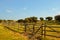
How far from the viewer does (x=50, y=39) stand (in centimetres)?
1369

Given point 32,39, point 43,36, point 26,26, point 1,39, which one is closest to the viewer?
point 1,39

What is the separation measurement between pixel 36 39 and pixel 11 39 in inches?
108

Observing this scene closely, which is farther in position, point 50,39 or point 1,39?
point 50,39

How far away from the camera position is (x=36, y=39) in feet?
44.8

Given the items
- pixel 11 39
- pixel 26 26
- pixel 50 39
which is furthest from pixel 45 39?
pixel 26 26

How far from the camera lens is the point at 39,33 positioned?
48.0ft

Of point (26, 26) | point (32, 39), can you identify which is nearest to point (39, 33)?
point (32, 39)

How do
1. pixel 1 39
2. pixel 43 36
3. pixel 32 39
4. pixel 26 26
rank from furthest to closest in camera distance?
pixel 26 26, pixel 43 36, pixel 32 39, pixel 1 39

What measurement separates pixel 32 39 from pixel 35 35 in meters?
0.87

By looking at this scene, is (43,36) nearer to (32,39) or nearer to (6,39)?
(32,39)

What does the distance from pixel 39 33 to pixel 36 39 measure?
109 cm

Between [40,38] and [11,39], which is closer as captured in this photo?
[11,39]

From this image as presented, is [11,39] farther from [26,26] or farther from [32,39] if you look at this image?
[26,26]

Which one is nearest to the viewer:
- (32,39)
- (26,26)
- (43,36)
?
(32,39)
